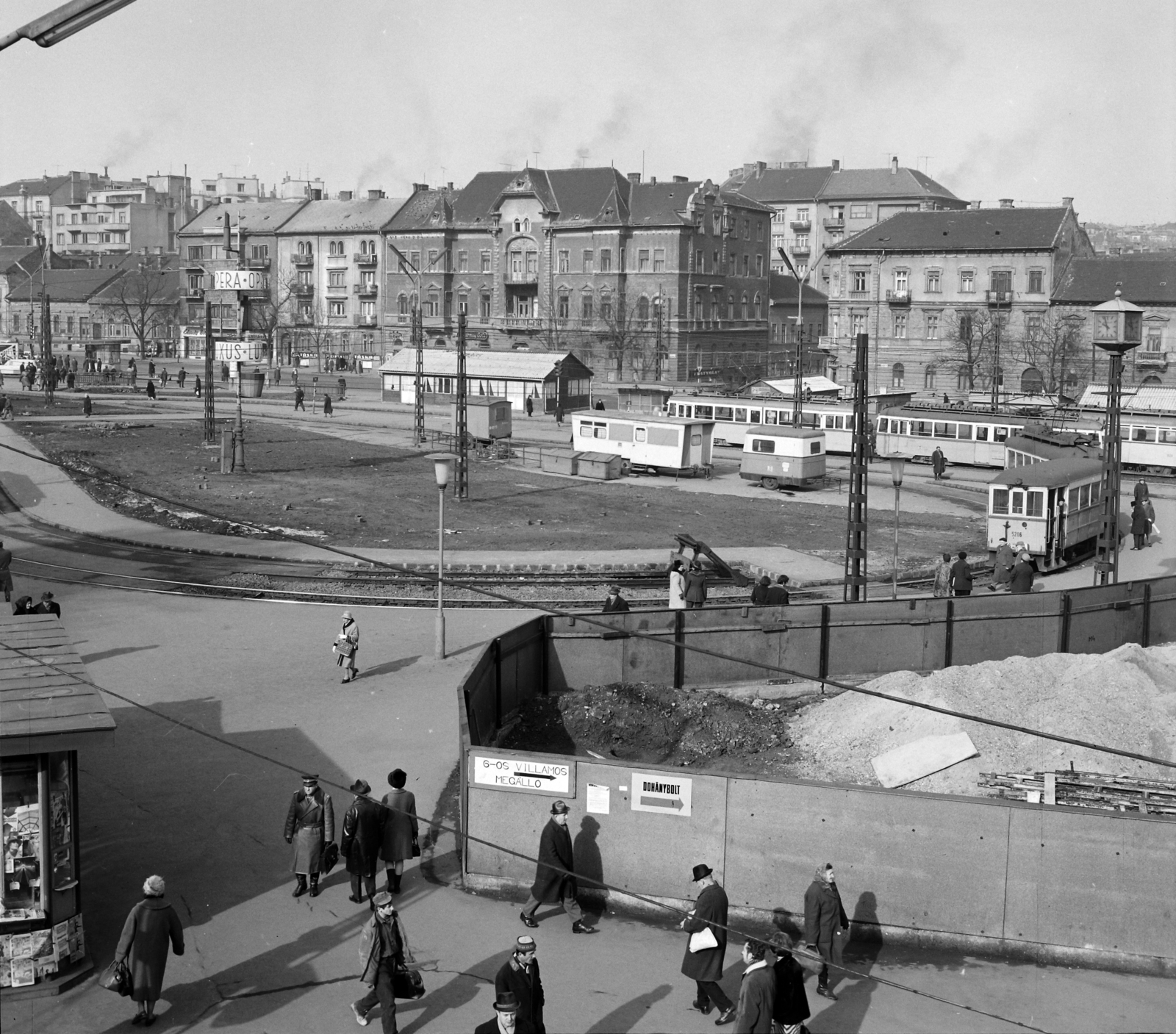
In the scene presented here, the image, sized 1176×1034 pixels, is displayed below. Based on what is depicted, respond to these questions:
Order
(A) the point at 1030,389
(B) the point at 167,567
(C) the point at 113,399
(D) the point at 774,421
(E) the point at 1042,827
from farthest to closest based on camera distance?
(A) the point at 1030,389 < (C) the point at 113,399 < (D) the point at 774,421 < (B) the point at 167,567 < (E) the point at 1042,827

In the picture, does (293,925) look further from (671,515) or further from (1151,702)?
(671,515)

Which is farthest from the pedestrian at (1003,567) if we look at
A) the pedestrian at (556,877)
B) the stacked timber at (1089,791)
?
the pedestrian at (556,877)

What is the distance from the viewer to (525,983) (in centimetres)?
1088

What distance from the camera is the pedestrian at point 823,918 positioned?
1285 centimetres

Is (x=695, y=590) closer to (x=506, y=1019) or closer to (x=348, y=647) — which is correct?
(x=348, y=647)

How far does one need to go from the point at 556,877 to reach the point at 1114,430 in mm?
21912

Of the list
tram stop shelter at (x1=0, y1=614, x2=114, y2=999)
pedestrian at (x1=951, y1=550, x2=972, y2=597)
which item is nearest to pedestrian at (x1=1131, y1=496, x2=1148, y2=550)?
pedestrian at (x1=951, y1=550, x2=972, y2=597)

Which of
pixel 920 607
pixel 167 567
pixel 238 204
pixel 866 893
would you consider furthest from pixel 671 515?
pixel 238 204

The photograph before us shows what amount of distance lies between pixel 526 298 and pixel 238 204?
130 feet

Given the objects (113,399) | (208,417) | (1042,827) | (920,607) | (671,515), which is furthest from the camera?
(113,399)

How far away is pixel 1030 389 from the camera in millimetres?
87062

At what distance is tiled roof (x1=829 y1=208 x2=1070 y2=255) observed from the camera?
286 feet

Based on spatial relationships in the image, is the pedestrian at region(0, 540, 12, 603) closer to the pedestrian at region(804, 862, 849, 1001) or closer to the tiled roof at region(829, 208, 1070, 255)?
the pedestrian at region(804, 862, 849, 1001)

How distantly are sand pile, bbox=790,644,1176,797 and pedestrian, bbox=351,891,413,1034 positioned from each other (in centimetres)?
804
